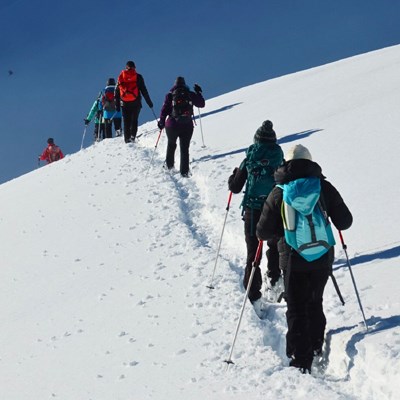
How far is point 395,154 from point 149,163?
6.40 m

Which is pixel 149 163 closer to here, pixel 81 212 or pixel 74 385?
pixel 81 212

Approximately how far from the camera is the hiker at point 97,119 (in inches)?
823

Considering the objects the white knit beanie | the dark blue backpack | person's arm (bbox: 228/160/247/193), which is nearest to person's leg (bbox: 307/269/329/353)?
the white knit beanie

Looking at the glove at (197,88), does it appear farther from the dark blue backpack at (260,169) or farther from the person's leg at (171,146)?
the dark blue backpack at (260,169)

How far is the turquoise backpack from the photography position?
5426mm

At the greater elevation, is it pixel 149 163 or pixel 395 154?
pixel 149 163

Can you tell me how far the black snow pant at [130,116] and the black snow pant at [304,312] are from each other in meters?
11.9

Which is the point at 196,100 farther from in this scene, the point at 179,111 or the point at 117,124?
the point at 117,124

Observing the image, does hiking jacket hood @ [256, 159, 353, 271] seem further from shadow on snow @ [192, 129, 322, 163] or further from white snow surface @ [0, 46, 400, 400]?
shadow on snow @ [192, 129, 322, 163]

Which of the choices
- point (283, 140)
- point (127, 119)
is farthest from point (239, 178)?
point (127, 119)

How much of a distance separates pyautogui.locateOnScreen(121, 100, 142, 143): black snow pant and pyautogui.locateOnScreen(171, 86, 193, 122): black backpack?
4.14 meters

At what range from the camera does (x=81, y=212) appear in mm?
12680

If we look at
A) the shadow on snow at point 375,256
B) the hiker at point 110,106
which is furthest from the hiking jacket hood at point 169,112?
the hiker at point 110,106

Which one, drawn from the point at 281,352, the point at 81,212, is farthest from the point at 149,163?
the point at 281,352
